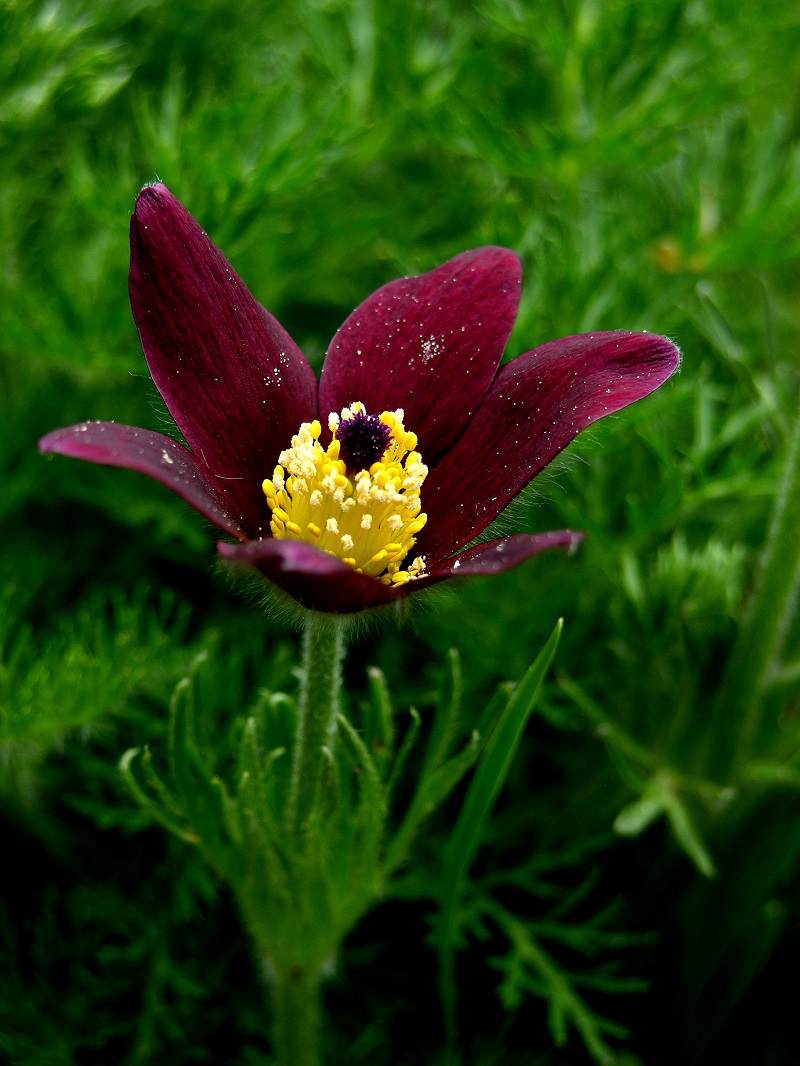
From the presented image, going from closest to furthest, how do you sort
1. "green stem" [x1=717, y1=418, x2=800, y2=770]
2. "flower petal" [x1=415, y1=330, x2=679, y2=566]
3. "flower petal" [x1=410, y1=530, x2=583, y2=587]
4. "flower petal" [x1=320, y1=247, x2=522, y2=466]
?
"flower petal" [x1=410, y1=530, x2=583, y2=587] < "flower petal" [x1=415, y1=330, x2=679, y2=566] < "flower petal" [x1=320, y1=247, x2=522, y2=466] < "green stem" [x1=717, y1=418, x2=800, y2=770]

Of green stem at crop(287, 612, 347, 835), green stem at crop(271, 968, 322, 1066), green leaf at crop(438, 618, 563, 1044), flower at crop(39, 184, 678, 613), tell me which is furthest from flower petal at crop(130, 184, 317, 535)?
green stem at crop(271, 968, 322, 1066)

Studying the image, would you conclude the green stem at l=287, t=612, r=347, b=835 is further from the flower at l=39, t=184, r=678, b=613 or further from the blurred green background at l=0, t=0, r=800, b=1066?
the blurred green background at l=0, t=0, r=800, b=1066

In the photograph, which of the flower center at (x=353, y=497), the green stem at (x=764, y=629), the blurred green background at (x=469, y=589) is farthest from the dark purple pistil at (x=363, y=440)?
the green stem at (x=764, y=629)

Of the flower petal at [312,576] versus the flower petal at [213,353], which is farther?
the flower petal at [213,353]

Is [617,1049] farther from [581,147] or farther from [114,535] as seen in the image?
[581,147]

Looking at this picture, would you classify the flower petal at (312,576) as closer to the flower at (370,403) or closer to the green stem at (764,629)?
the flower at (370,403)

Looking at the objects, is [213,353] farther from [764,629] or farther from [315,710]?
[764,629]
